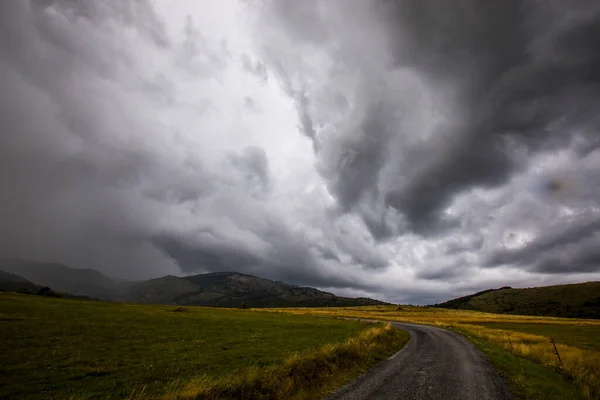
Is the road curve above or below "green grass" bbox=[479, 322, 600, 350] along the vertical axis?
below

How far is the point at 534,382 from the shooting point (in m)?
18.5

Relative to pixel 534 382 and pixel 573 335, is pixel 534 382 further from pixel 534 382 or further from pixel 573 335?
pixel 573 335

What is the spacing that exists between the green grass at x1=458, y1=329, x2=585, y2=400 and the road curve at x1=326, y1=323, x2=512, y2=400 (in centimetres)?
64

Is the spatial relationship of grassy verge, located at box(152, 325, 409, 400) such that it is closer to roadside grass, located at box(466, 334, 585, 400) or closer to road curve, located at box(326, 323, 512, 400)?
road curve, located at box(326, 323, 512, 400)

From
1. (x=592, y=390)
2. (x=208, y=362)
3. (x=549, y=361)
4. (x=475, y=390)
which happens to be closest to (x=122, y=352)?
(x=208, y=362)

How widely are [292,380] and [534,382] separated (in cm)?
1506

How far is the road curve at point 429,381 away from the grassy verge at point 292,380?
1136mm

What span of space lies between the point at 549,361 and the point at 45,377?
38.8 meters

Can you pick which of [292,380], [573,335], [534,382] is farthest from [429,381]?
[573,335]

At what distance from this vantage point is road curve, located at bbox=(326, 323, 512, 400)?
15.2 meters

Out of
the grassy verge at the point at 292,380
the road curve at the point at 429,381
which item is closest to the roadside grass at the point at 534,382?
the road curve at the point at 429,381

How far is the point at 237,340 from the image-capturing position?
36781mm

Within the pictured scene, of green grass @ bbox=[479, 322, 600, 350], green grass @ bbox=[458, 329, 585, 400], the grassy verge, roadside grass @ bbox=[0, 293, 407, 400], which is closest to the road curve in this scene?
green grass @ bbox=[458, 329, 585, 400]

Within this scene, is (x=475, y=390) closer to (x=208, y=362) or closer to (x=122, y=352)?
(x=208, y=362)
